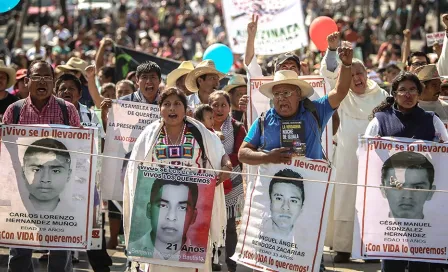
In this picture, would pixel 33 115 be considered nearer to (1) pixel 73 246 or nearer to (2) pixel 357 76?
(1) pixel 73 246

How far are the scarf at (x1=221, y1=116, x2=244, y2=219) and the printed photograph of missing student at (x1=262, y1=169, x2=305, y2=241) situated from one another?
1818 millimetres

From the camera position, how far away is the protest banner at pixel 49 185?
738 cm

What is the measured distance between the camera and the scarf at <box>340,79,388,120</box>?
30.3 feet

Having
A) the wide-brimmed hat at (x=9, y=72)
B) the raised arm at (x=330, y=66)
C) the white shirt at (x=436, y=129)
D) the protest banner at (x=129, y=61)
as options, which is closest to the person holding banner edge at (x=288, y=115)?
the white shirt at (x=436, y=129)

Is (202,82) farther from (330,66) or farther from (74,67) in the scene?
(74,67)

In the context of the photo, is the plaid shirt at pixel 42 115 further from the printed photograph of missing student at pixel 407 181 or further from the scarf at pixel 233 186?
the printed photograph of missing student at pixel 407 181

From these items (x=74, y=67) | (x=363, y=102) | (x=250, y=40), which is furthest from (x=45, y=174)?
(x=74, y=67)

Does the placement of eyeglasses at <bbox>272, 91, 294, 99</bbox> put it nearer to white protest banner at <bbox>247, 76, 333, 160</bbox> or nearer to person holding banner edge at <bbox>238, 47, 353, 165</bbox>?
person holding banner edge at <bbox>238, 47, 353, 165</bbox>

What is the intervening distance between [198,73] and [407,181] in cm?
315

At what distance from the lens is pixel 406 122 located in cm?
739

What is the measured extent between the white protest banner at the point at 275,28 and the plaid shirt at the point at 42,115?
5986 mm

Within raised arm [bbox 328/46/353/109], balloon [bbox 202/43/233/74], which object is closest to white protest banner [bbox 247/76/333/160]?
raised arm [bbox 328/46/353/109]

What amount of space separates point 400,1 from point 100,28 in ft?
35.4

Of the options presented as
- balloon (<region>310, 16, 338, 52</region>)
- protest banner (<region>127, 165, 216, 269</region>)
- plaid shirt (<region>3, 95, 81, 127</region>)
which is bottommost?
protest banner (<region>127, 165, 216, 269</region>)
